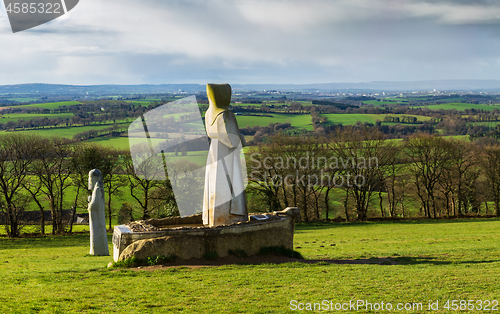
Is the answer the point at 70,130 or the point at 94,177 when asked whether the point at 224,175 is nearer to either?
Answer: the point at 94,177

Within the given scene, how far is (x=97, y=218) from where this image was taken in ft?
66.7

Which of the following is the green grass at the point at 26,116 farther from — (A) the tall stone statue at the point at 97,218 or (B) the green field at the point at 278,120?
(A) the tall stone statue at the point at 97,218

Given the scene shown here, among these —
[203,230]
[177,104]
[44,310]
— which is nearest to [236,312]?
[44,310]

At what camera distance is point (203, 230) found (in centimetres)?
1428

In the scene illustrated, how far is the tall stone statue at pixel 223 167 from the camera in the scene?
15562mm

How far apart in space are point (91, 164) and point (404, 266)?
3027cm

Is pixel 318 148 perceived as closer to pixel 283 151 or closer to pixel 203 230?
pixel 283 151

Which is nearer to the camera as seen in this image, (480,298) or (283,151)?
(480,298)

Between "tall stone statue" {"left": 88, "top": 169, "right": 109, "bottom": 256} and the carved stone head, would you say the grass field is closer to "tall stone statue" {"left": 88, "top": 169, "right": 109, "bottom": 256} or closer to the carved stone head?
"tall stone statue" {"left": 88, "top": 169, "right": 109, "bottom": 256}

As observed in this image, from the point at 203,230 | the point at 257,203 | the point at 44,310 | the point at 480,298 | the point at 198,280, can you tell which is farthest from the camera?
the point at 257,203

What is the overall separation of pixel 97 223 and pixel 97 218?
0.87 ft

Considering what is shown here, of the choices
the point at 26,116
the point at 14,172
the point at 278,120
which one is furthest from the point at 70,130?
the point at 278,120

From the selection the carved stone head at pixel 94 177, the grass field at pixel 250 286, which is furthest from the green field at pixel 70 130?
the grass field at pixel 250 286

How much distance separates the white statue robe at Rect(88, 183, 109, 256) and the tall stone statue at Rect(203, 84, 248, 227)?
24.5 feet
